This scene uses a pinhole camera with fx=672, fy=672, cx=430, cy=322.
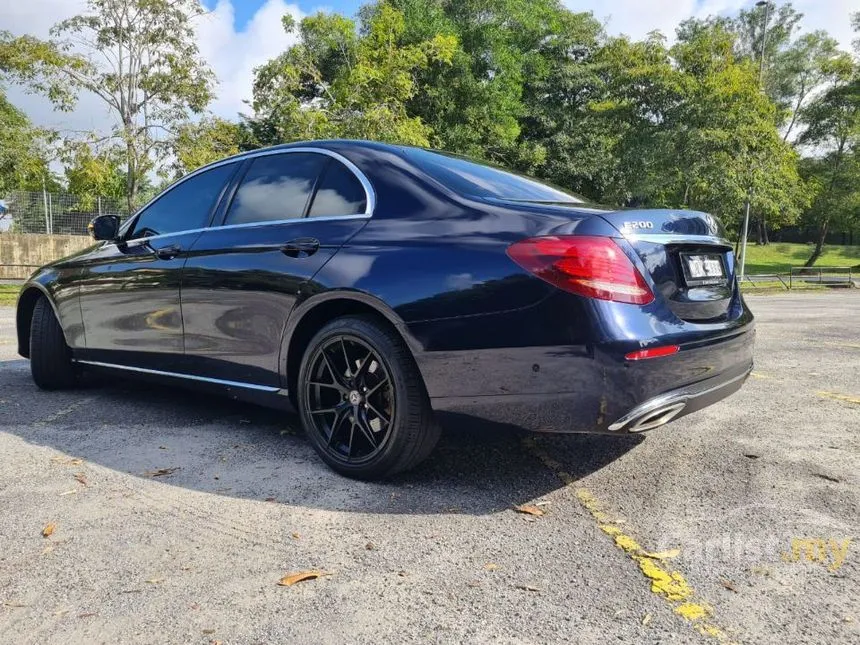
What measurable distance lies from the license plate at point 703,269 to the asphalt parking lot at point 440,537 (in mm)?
899

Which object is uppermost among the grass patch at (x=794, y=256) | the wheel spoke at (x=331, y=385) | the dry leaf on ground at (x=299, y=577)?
the wheel spoke at (x=331, y=385)

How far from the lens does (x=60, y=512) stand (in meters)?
2.66

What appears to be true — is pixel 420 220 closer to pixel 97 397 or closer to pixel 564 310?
pixel 564 310

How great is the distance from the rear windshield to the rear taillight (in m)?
0.48

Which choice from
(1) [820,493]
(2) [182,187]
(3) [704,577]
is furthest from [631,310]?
(2) [182,187]

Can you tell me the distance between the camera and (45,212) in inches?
757

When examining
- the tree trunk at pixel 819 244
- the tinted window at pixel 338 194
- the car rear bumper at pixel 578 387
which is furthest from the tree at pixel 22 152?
the tree trunk at pixel 819 244

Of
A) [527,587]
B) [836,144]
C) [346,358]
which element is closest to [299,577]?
[527,587]

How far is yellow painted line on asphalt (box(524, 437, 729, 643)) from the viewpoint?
1900 millimetres

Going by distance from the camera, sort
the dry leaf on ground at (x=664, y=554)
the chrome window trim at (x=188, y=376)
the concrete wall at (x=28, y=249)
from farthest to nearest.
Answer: the concrete wall at (x=28, y=249)
the chrome window trim at (x=188, y=376)
the dry leaf on ground at (x=664, y=554)

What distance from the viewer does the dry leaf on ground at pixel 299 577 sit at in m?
2.12

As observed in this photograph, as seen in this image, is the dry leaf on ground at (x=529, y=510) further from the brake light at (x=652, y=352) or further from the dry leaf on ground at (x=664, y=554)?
the brake light at (x=652, y=352)

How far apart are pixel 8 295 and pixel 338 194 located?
49.1ft

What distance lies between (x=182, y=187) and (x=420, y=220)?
6.64 ft
